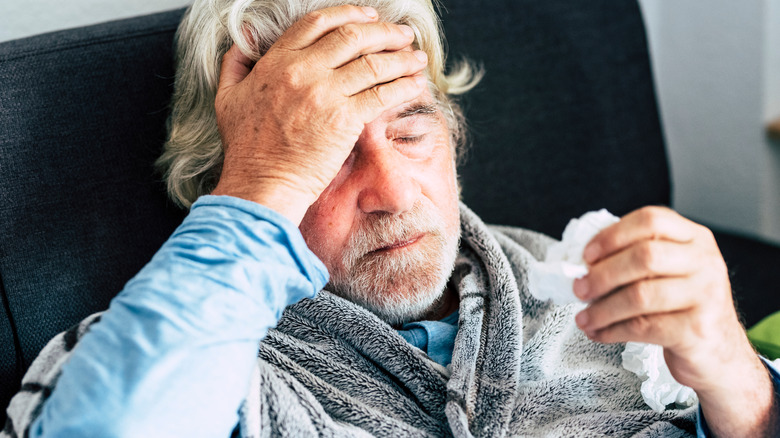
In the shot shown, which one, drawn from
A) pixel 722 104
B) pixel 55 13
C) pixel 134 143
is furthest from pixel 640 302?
pixel 722 104

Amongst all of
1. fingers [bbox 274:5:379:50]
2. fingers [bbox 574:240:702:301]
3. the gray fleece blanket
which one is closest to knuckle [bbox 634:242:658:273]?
fingers [bbox 574:240:702:301]

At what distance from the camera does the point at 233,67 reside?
999 millimetres

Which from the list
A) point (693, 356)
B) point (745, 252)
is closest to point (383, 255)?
point (693, 356)

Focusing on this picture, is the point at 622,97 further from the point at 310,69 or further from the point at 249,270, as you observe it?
the point at 249,270

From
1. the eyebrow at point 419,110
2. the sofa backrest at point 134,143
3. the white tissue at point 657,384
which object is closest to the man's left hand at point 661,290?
the white tissue at point 657,384

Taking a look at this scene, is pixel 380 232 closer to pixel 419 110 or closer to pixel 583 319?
pixel 419 110

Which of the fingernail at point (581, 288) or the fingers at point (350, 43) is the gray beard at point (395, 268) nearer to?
the fingers at point (350, 43)

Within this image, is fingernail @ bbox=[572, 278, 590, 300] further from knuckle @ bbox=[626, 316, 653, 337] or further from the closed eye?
the closed eye

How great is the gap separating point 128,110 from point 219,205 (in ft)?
1.58

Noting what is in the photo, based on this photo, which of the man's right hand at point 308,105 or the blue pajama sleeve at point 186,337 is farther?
the man's right hand at point 308,105

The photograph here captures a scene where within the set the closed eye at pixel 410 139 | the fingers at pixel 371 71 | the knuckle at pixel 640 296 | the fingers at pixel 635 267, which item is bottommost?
the closed eye at pixel 410 139

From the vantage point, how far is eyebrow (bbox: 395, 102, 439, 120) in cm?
102

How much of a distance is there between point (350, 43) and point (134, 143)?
487mm

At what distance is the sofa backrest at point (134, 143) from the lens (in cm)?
103
